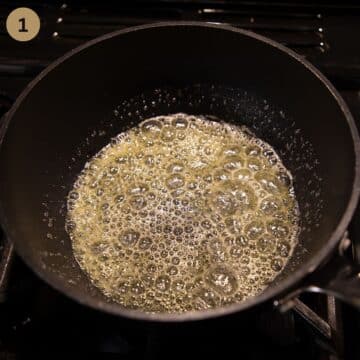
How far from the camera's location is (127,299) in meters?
0.73

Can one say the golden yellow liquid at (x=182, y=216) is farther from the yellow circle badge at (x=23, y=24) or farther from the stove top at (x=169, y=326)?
the yellow circle badge at (x=23, y=24)

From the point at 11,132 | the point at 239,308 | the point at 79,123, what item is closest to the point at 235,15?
the point at 79,123

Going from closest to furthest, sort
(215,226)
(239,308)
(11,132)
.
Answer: (239,308) → (11,132) → (215,226)

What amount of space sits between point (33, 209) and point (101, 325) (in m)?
0.17

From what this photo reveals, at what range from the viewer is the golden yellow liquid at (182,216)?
2.42 ft

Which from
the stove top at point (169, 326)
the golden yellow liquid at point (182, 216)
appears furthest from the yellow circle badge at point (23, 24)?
the golden yellow liquid at point (182, 216)

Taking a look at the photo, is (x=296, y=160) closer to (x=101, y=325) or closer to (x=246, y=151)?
(x=246, y=151)

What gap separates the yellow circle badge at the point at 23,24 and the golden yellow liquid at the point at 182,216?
0.23 m

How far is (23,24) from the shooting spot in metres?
0.93

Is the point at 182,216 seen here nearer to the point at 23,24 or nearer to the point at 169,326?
the point at 169,326

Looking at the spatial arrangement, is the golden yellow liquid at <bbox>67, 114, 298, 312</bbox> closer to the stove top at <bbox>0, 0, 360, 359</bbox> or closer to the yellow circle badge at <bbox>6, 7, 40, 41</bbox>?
the stove top at <bbox>0, 0, 360, 359</bbox>

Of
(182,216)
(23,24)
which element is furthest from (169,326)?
(23,24)

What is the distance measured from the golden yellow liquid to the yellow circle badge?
0.23 metres

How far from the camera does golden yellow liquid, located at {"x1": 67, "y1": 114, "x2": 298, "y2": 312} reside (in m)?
0.74
